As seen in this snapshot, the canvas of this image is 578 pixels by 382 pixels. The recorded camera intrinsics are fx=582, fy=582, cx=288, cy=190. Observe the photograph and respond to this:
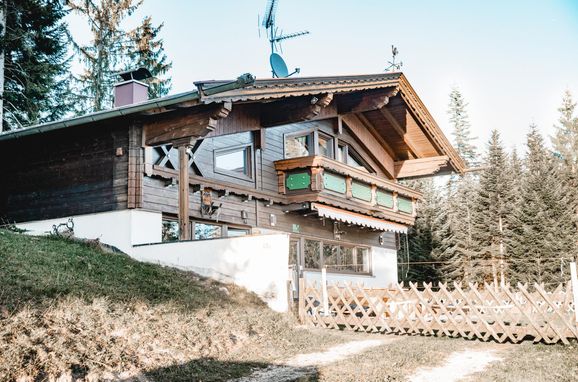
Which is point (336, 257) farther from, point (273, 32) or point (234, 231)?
point (273, 32)

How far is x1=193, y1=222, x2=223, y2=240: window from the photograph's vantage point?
Result: 16125mm

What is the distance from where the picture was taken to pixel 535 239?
3750 centimetres

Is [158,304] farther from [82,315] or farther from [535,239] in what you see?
[535,239]

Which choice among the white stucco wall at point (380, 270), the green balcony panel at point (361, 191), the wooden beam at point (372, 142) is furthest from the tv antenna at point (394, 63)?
the white stucco wall at point (380, 270)

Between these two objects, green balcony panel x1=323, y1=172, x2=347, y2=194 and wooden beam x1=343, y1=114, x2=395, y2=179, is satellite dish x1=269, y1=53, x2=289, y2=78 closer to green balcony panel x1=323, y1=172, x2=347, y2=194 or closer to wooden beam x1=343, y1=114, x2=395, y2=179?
wooden beam x1=343, y1=114, x2=395, y2=179

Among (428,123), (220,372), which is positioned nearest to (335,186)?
(428,123)

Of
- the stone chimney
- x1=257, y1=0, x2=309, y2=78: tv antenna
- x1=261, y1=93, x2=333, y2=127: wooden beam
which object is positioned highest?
x1=257, y1=0, x2=309, y2=78: tv antenna


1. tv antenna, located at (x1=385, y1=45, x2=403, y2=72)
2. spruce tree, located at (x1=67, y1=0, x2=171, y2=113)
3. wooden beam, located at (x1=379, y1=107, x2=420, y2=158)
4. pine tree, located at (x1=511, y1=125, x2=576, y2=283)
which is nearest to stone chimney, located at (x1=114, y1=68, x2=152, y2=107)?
tv antenna, located at (x1=385, y1=45, x2=403, y2=72)

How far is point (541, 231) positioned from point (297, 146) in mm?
23847

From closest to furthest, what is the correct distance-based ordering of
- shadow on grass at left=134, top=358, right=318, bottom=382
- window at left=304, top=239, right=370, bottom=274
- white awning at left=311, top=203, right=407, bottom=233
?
shadow on grass at left=134, top=358, right=318, bottom=382
white awning at left=311, top=203, right=407, bottom=233
window at left=304, top=239, right=370, bottom=274

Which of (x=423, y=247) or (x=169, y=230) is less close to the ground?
(x=169, y=230)

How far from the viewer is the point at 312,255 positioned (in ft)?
66.9

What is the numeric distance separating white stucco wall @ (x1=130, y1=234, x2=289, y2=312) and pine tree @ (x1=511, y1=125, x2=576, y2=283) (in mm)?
29042

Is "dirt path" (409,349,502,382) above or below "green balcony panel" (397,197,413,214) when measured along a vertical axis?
below
